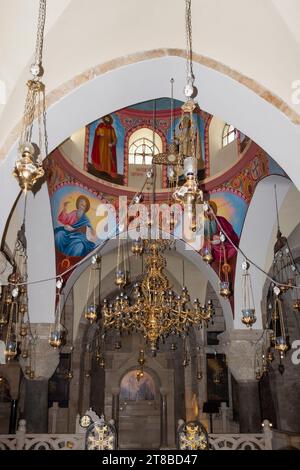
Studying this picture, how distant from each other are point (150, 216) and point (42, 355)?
3.89 metres

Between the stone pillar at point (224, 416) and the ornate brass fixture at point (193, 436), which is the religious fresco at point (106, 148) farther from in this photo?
the stone pillar at point (224, 416)

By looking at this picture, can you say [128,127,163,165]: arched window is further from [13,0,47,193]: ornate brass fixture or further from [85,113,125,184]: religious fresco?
[13,0,47,193]: ornate brass fixture

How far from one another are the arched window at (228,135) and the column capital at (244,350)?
14.8ft

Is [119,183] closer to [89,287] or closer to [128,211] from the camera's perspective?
[128,211]

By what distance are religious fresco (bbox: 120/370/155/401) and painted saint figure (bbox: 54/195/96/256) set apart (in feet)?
27.2

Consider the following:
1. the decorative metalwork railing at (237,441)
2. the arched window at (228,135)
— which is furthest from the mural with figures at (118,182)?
the decorative metalwork railing at (237,441)

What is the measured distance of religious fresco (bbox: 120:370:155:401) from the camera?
1667cm

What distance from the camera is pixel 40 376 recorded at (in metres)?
9.84

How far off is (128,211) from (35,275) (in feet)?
8.24

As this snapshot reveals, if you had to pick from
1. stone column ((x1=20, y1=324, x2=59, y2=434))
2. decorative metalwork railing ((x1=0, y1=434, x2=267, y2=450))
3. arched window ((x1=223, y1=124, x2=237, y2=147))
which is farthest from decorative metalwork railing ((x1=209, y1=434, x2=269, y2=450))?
arched window ((x1=223, y1=124, x2=237, y2=147))

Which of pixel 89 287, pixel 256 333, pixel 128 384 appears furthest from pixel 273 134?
pixel 128 384

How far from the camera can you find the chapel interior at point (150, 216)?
4758 mm

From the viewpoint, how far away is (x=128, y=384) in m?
16.8
